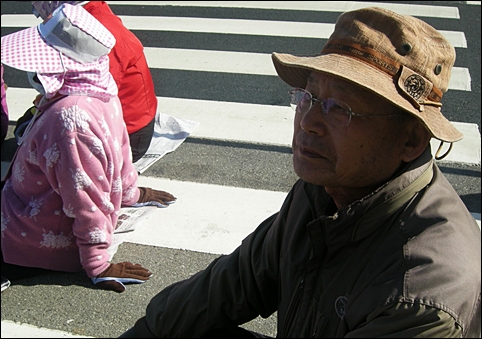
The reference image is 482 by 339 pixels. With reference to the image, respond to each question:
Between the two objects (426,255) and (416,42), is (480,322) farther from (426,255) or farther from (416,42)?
(416,42)

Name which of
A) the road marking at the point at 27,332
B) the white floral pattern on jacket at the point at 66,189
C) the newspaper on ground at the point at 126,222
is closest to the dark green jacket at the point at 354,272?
the road marking at the point at 27,332

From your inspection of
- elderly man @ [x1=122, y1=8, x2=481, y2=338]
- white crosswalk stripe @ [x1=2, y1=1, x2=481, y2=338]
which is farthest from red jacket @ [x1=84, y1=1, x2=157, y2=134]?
elderly man @ [x1=122, y1=8, x2=481, y2=338]

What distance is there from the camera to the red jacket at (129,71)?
4410 millimetres

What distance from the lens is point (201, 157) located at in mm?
5023

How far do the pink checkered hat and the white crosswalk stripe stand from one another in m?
1.01

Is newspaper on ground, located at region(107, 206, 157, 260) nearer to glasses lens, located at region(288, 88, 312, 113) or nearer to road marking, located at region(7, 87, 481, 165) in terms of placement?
road marking, located at region(7, 87, 481, 165)

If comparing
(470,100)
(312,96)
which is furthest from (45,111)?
(470,100)

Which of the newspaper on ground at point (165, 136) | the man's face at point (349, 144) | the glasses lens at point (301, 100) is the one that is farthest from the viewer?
the newspaper on ground at point (165, 136)

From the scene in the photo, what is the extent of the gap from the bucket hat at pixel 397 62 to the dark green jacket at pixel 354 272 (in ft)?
0.53

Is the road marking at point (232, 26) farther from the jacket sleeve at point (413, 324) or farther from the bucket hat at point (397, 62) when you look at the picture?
the jacket sleeve at point (413, 324)

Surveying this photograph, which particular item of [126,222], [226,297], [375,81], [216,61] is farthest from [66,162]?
[216,61]

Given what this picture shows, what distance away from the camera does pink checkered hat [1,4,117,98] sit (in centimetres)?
325

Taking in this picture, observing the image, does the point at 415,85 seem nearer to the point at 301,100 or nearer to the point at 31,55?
the point at 301,100

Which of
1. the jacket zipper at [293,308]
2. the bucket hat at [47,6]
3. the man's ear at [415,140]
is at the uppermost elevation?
the man's ear at [415,140]
